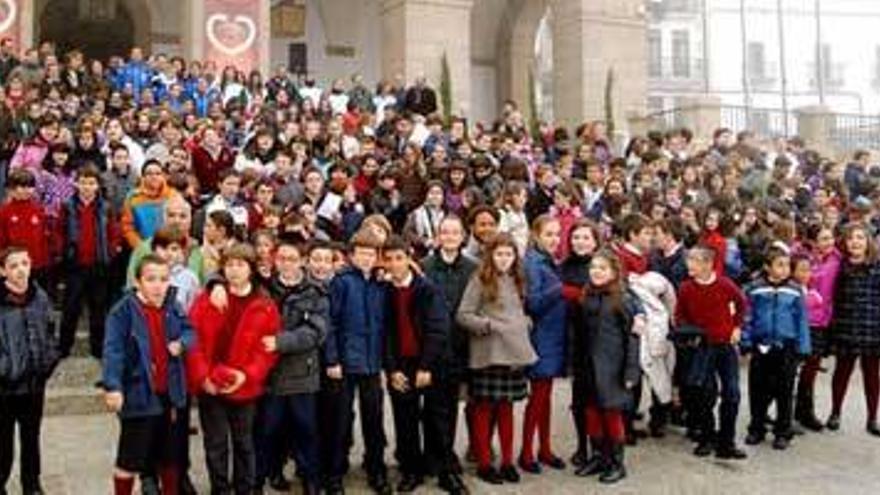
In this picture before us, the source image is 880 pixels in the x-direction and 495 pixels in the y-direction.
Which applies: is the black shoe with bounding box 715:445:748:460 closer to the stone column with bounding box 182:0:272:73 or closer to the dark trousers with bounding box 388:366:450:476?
the dark trousers with bounding box 388:366:450:476

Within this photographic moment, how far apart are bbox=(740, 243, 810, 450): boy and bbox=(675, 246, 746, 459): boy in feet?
1.10

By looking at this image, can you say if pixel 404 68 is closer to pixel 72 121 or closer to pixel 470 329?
pixel 72 121

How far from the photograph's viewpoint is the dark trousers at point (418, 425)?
713cm

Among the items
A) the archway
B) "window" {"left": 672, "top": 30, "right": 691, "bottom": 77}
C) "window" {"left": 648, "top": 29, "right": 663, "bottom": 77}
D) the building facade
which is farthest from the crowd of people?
"window" {"left": 672, "top": 30, "right": 691, "bottom": 77}

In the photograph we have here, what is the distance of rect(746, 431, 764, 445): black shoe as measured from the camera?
8445 mm

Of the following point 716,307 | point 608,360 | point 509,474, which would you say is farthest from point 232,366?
point 716,307

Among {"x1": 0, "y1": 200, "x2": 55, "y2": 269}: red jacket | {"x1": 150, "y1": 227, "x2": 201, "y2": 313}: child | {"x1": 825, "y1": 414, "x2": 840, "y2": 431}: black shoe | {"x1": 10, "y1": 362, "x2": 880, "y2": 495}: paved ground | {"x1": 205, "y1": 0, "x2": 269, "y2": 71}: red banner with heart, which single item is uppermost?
{"x1": 205, "y1": 0, "x2": 269, "y2": 71}: red banner with heart

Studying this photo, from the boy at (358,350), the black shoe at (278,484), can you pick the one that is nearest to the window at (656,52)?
the boy at (358,350)

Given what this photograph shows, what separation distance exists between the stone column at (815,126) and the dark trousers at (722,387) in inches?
636

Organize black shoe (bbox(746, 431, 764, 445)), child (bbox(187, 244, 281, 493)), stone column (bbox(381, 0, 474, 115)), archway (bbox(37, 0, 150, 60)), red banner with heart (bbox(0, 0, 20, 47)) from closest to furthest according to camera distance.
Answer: child (bbox(187, 244, 281, 493)) < black shoe (bbox(746, 431, 764, 445)) < red banner with heart (bbox(0, 0, 20, 47)) < stone column (bbox(381, 0, 474, 115)) < archway (bbox(37, 0, 150, 60))

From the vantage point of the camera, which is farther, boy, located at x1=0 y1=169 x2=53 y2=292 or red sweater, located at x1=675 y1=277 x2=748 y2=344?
boy, located at x1=0 y1=169 x2=53 y2=292

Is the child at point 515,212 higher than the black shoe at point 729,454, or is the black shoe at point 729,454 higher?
the child at point 515,212

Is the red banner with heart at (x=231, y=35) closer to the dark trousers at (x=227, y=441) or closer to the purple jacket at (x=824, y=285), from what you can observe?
the purple jacket at (x=824, y=285)

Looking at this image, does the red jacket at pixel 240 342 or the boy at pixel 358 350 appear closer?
the red jacket at pixel 240 342
